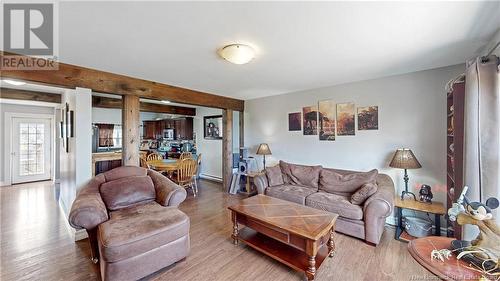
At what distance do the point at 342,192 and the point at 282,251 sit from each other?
157 cm

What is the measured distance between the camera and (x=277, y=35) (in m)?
1.87

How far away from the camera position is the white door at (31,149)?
5414 mm

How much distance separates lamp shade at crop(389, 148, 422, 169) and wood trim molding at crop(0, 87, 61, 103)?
670 centimetres

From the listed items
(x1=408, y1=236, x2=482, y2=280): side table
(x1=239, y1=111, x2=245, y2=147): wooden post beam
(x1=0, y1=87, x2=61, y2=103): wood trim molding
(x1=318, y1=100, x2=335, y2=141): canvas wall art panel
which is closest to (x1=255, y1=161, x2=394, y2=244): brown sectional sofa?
(x1=318, y1=100, x2=335, y2=141): canvas wall art panel

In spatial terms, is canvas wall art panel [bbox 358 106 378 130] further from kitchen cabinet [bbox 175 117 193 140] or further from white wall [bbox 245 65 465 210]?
kitchen cabinet [bbox 175 117 193 140]

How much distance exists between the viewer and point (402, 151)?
112 inches

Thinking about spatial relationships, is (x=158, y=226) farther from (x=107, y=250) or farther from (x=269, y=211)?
(x=269, y=211)

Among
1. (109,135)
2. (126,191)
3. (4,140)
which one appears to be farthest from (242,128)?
(4,140)

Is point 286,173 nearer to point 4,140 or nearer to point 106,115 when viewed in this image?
point 106,115

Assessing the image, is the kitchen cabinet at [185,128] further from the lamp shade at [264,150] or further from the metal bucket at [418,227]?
the metal bucket at [418,227]

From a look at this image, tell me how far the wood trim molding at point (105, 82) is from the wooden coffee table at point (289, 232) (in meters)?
2.38

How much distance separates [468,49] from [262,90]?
292cm

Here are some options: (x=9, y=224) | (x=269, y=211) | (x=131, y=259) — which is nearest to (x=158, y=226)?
(x=131, y=259)

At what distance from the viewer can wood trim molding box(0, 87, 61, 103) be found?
400 cm
